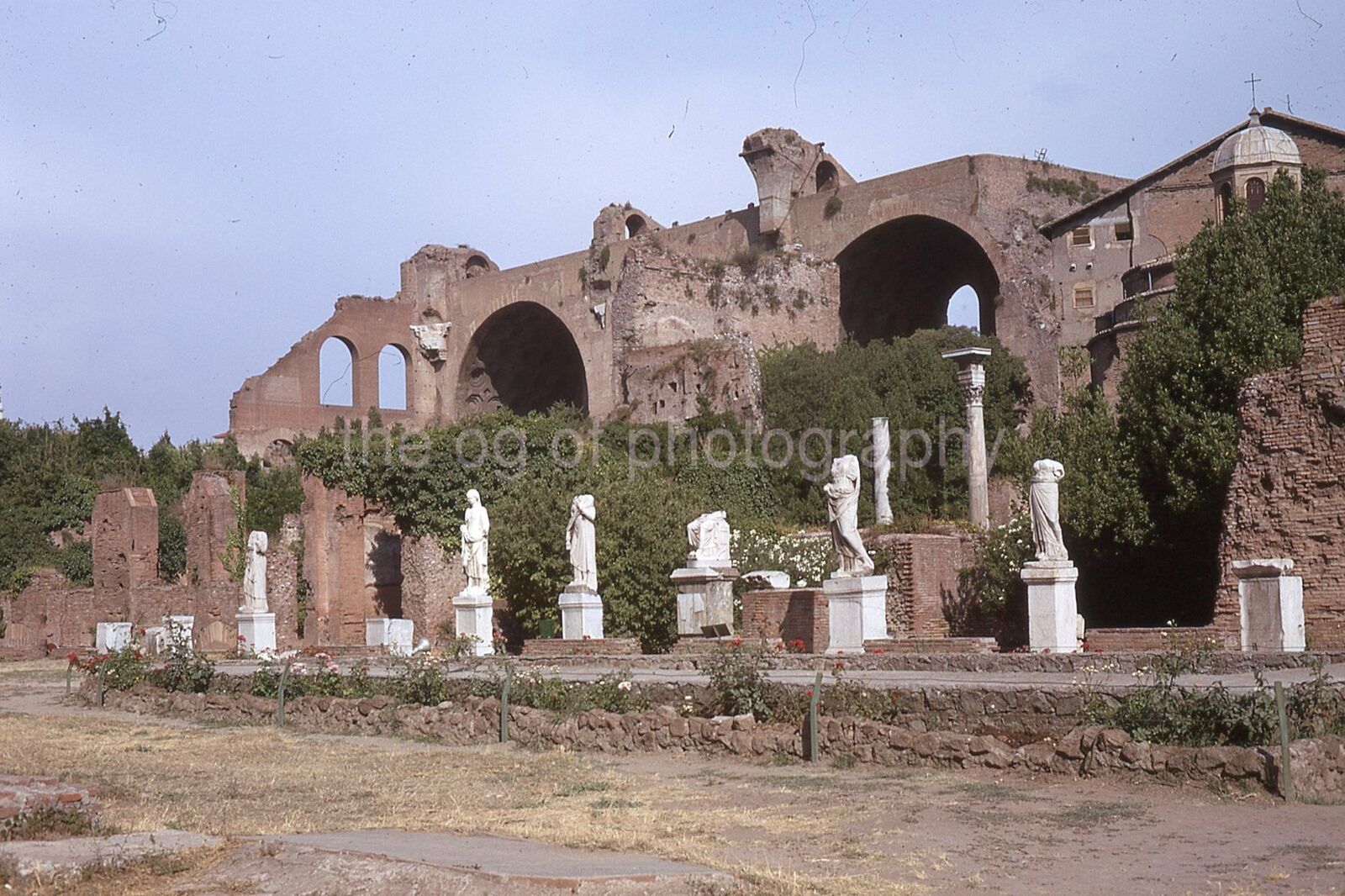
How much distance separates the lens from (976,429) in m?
28.8

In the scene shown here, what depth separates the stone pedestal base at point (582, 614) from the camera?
21.0m

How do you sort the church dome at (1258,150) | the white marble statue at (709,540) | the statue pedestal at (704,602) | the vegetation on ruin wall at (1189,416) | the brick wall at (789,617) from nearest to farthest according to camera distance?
the brick wall at (789,617)
the statue pedestal at (704,602)
the white marble statue at (709,540)
the vegetation on ruin wall at (1189,416)
the church dome at (1258,150)

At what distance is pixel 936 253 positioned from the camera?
51000mm

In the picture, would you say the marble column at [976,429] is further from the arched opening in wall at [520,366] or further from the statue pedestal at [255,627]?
the arched opening in wall at [520,366]

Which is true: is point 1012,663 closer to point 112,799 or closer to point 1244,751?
point 1244,751

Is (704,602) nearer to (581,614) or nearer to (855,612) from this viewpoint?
(581,614)

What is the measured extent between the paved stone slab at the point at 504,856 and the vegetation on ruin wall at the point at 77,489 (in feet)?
113

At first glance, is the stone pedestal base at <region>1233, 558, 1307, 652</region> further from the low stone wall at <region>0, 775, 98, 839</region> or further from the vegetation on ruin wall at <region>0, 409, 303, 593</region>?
the vegetation on ruin wall at <region>0, 409, 303, 593</region>

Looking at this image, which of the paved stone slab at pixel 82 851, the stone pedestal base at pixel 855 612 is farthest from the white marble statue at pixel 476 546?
the paved stone slab at pixel 82 851

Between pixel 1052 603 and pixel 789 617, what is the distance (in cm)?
381

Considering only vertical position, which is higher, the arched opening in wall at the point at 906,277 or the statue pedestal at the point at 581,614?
the arched opening in wall at the point at 906,277

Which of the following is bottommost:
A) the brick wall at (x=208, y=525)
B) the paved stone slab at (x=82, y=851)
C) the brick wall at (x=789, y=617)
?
the paved stone slab at (x=82, y=851)

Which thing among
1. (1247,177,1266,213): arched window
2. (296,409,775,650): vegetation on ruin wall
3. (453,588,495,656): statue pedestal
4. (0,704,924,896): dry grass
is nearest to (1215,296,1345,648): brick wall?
(296,409,775,650): vegetation on ruin wall

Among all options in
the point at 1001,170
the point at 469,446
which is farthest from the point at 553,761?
the point at 1001,170
